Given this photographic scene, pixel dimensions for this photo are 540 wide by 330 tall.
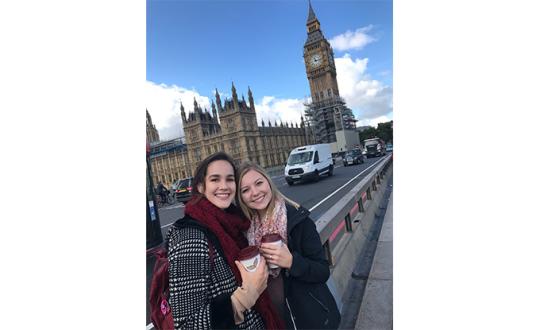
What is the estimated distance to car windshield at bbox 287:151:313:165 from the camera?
96 centimetres

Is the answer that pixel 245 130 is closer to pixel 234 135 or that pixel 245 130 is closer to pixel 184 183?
pixel 234 135

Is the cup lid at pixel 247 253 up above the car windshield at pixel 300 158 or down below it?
below

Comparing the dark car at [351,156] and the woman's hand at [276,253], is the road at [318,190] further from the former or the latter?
the woman's hand at [276,253]

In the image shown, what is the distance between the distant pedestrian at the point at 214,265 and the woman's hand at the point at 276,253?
0.11ft

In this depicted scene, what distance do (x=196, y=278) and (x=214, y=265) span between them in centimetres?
5

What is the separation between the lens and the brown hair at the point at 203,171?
2.47 ft

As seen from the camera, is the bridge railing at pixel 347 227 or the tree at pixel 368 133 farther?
the bridge railing at pixel 347 227

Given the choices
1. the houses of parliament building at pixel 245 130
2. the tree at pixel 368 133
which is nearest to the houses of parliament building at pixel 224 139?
the houses of parliament building at pixel 245 130

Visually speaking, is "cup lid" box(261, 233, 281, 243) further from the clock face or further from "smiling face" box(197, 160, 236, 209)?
the clock face

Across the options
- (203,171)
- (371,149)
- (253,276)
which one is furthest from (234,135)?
(371,149)

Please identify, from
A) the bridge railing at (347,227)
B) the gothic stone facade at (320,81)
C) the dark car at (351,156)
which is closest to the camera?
the gothic stone facade at (320,81)
